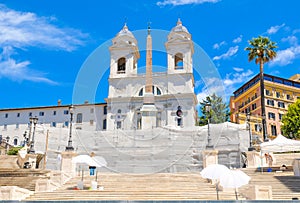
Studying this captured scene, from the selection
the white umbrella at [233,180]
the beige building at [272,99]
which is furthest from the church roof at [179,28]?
the white umbrella at [233,180]

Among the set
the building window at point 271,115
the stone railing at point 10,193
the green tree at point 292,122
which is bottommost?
the stone railing at point 10,193

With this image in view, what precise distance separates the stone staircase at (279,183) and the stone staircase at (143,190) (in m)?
2.16

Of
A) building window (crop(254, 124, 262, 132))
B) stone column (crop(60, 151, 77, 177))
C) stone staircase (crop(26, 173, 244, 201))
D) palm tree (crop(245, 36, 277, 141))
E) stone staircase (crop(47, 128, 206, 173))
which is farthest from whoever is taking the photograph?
building window (crop(254, 124, 262, 132))

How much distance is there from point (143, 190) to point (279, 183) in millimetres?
7772

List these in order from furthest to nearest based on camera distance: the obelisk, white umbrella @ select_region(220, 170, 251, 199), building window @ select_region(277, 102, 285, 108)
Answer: building window @ select_region(277, 102, 285, 108), the obelisk, white umbrella @ select_region(220, 170, 251, 199)

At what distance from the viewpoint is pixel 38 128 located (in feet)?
137

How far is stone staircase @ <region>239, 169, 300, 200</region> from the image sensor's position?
15.5 m

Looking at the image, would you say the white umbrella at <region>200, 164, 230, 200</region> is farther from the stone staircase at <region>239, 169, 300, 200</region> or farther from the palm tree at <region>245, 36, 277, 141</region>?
the palm tree at <region>245, 36, 277, 141</region>

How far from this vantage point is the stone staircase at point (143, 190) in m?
14.6

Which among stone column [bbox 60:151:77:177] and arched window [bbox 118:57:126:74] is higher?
arched window [bbox 118:57:126:74]

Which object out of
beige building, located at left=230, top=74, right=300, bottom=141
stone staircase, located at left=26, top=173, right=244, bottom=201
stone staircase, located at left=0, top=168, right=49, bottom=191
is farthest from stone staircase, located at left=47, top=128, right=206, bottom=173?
beige building, located at left=230, top=74, right=300, bottom=141

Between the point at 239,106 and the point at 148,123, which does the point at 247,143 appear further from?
the point at 239,106

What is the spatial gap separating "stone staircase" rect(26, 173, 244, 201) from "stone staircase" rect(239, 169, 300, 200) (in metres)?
2.16

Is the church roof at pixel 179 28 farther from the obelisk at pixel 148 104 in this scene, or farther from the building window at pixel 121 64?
the obelisk at pixel 148 104
